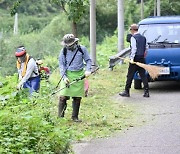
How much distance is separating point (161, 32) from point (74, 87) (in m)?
5.57

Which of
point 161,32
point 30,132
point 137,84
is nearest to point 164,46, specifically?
point 161,32

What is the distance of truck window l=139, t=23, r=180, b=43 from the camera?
51.2 feet

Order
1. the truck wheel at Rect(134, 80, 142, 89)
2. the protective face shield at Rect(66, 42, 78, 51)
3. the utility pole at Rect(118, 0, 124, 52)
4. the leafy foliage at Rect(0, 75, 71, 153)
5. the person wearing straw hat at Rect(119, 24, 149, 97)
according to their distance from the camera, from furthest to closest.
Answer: the utility pole at Rect(118, 0, 124, 52), the truck wheel at Rect(134, 80, 142, 89), the person wearing straw hat at Rect(119, 24, 149, 97), the protective face shield at Rect(66, 42, 78, 51), the leafy foliage at Rect(0, 75, 71, 153)

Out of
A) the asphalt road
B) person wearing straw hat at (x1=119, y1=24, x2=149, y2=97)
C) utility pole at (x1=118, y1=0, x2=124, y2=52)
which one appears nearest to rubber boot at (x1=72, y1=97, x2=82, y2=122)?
the asphalt road

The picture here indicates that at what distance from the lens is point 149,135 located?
32.6ft

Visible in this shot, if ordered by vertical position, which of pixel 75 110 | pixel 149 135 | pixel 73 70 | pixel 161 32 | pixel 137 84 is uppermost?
pixel 161 32

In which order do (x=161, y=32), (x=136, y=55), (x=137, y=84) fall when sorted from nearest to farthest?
1. (x=136, y=55)
2. (x=137, y=84)
3. (x=161, y=32)

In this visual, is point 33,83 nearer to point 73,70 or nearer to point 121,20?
point 73,70

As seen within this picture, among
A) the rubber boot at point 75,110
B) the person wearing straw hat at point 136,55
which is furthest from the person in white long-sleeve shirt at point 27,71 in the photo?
the person wearing straw hat at point 136,55

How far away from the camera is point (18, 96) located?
9.83 meters

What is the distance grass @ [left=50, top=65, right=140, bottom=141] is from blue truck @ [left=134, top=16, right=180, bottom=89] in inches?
41.7

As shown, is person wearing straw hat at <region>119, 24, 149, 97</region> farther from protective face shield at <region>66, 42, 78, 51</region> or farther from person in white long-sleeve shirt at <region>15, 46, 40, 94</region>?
protective face shield at <region>66, 42, 78, 51</region>

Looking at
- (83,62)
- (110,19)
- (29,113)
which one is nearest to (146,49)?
(83,62)

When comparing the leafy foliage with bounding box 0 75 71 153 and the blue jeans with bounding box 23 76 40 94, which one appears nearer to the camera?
the leafy foliage with bounding box 0 75 71 153
